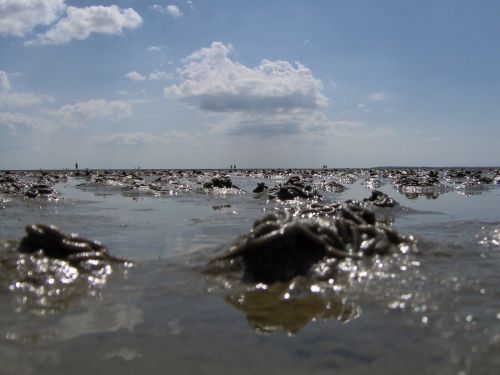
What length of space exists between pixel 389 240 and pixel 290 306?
2.73 metres

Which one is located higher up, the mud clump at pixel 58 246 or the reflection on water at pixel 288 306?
the mud clump at pixel 58 246

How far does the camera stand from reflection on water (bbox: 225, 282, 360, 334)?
15.3 ft

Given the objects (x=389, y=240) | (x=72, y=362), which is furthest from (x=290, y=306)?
(x=389, y=240)

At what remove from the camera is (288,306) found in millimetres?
5129

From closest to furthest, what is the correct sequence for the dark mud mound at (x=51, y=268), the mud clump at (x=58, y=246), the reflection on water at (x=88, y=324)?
the reflection on water at (x=88, y=324), the dark mud mound at (x=51, y=268), the mud clump at (x=58, y=246)

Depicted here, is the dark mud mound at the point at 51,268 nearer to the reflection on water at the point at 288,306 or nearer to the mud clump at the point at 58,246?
the mud clump at the point at 58,246

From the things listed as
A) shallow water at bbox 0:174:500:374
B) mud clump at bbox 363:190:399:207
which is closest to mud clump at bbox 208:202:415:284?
shallow water at bbox 0:174:500:374

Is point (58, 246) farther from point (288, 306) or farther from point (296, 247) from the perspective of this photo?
point (288, 306)

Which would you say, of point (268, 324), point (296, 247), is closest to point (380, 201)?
point (296, 247)

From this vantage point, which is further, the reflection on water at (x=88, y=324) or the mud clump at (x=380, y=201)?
the mud clump at (x=380, y=201)

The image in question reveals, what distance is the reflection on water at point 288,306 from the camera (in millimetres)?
4652

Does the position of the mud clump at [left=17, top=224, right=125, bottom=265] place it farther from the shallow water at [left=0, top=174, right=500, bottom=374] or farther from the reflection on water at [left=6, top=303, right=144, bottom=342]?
the reflection on water at [left=6, top=303, right=144, bottom=342]

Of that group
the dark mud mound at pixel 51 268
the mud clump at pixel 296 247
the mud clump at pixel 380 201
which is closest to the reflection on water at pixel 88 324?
the dark mud mound at pixel 51 268

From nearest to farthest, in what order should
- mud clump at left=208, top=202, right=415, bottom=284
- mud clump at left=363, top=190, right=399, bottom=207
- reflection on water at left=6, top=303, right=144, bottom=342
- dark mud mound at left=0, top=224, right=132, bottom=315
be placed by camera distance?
reflection on water at left=6, top=303, right=144, bottom=342
dark mud mound at left=0, top=224, right=132, bottom=315
mud clump at left=208, top=202, right=415, bottom=284
mud clump at left=363, top=190, right=399, bottom=207
